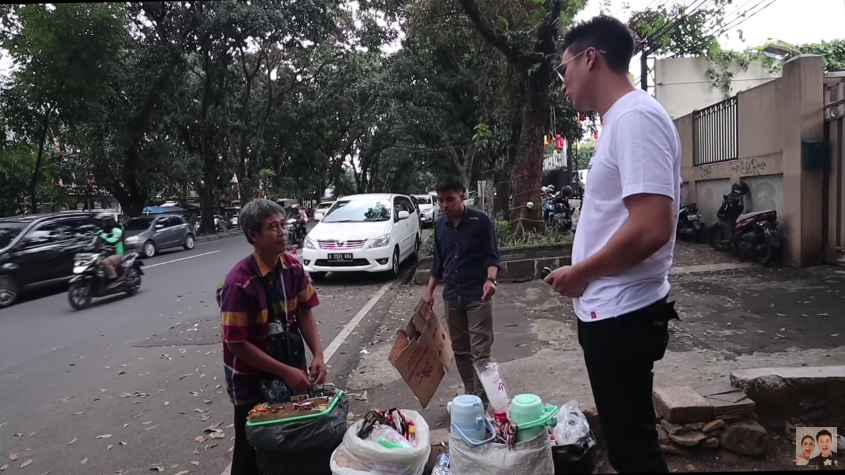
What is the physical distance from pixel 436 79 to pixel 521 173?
11.2 m

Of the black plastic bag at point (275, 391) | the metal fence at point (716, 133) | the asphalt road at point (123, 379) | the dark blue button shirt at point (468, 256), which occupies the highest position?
the metal fence at point (716, 133)

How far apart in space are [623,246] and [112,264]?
9742mm

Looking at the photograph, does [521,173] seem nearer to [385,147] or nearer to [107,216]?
[107,216]

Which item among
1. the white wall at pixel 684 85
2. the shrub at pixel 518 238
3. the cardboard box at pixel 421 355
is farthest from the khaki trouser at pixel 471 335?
the white wall at pixel 684 85

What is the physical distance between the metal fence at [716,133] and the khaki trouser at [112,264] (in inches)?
434

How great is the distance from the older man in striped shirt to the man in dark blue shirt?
1.26 meters

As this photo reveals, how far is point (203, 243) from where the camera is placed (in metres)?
21.2

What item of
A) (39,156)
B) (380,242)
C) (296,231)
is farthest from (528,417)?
(39,156)

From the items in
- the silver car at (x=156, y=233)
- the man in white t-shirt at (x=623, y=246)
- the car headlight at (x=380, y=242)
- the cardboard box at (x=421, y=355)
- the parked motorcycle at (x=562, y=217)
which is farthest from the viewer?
the silver car at (x=156, y=233)

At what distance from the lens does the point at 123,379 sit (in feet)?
17.4

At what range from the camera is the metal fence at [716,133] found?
33.7ft

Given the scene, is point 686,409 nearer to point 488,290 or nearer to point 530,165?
point 488,290

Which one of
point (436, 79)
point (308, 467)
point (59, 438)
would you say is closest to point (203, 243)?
point (436, 79)

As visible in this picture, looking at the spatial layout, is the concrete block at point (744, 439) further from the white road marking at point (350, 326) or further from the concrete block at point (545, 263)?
the concrete block at point (545, 263)
